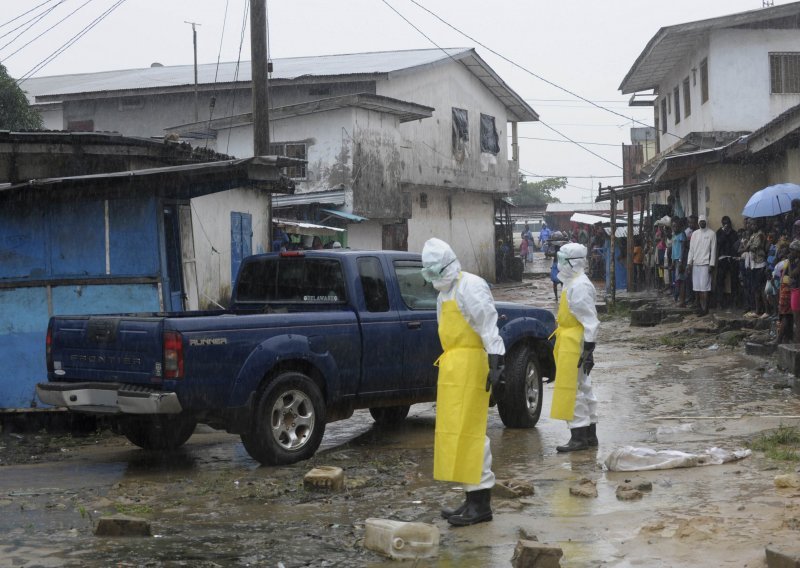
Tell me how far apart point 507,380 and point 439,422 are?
142 inches

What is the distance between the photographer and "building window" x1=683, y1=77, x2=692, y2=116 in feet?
95.5

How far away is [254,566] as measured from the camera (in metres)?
5.78

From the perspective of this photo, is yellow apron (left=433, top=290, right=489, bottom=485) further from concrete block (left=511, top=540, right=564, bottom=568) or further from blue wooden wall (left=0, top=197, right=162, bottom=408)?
blue wooden wall (left=0, top=197, right=162, bottom=408)

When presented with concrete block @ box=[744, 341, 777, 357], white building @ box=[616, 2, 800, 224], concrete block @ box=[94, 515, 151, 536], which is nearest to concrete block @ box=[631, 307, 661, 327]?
white building @ box=[616, 2, 800, 224]

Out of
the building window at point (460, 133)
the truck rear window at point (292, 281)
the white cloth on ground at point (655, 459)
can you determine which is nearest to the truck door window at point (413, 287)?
the truck rear window at point (292, 281)

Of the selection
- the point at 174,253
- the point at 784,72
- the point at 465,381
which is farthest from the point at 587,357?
the point at 784,72

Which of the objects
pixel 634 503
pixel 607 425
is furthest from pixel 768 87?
pixel 634 503

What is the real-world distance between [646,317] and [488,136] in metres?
21.2

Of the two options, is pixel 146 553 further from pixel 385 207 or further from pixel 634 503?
pixel 385 207

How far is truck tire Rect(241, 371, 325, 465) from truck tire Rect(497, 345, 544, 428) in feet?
7.20

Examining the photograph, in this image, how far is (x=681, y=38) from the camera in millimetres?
26625

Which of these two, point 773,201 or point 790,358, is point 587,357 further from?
point 773,201

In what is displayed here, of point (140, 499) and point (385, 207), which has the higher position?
point (385, 207)

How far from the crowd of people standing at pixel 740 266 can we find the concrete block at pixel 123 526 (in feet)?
31.1
